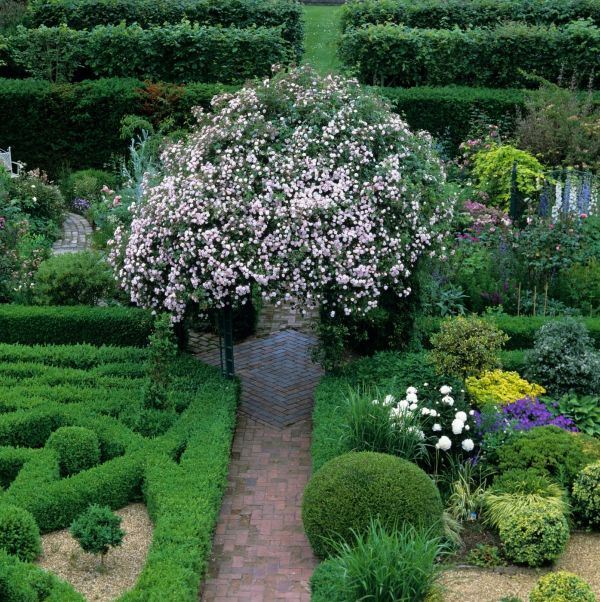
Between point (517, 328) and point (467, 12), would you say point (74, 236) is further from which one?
point (467, 12)

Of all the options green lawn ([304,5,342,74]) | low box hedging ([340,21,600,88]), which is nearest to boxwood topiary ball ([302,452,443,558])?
low box hedging ([340,21,600,88])

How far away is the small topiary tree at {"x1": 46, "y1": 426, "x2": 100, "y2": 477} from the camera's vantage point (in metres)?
9.80

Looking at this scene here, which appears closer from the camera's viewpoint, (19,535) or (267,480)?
(19,535)

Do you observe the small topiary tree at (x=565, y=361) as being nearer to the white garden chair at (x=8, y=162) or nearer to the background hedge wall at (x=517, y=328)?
the background hedge wall at (x=517, y=328)

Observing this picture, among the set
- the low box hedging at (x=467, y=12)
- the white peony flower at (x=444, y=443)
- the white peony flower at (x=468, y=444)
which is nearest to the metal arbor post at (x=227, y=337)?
the white peony flower at (x=444, y=443)

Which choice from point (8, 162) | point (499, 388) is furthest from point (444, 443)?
point (8, 162)

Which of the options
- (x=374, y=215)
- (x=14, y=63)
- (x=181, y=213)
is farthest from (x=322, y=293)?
(x=14, y=63)

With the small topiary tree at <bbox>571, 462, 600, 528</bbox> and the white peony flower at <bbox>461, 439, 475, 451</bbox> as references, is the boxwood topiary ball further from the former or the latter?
the small topiary tree at <bbox>571, 462, 600, 528</bbox>

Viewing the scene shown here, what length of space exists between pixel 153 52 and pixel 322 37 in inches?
350

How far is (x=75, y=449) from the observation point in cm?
982

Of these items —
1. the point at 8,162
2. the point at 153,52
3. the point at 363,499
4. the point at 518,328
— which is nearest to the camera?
the point at 363,499

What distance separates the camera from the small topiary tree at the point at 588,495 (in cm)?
902

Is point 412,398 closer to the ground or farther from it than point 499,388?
farther from it

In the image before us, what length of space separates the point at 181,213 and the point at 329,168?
1.61 m
